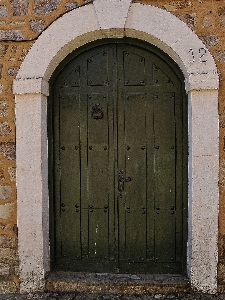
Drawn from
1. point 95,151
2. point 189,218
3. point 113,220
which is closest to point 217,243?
point 189,218

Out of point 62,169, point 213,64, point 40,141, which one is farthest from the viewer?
point 62,169

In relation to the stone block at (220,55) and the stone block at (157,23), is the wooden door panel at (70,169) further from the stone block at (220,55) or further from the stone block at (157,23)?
the stone block at (220,55)

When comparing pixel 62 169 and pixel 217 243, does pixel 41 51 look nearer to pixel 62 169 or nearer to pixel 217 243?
pixel 62 169

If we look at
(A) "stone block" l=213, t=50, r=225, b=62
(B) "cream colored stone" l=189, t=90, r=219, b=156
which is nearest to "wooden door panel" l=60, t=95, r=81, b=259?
(B) "cream colored stone" l=189, t=90, r=219, b=156

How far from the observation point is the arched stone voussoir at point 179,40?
2975 millimetres

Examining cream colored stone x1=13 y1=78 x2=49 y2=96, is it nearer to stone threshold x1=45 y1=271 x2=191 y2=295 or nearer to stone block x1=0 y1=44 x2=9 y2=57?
stone block x1=0 y1=44 x2=9 y2=57

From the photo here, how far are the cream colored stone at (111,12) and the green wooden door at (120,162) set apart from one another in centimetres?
29

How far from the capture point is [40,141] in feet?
10.4

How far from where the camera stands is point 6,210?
3252mm

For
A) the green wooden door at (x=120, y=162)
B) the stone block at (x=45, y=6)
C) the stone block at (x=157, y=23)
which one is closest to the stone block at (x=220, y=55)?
the stone block at (x=157, y=23)

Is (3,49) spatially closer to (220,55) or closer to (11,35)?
(11,35)

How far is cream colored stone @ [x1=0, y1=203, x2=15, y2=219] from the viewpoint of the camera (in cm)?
325

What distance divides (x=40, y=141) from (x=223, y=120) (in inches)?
67.0

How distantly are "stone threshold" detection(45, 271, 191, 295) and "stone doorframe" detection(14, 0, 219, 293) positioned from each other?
0.12 meters
